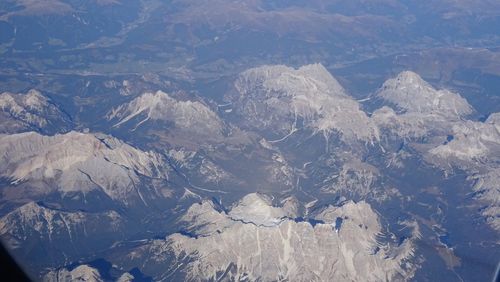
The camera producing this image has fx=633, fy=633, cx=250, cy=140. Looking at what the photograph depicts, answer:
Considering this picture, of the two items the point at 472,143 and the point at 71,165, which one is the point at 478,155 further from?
the point at 71,165

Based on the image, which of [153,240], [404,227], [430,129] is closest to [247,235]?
[153,240]

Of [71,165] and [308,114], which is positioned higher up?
[71,165]

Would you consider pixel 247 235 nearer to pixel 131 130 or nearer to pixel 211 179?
pixel 211 179

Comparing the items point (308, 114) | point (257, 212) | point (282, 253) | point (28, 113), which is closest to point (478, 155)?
point (308, 114)

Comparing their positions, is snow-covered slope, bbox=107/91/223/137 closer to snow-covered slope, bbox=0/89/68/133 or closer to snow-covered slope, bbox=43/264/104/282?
snow-covered slope, bbox=0/89/68/133

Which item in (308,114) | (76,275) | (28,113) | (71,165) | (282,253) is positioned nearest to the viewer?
(76,275)

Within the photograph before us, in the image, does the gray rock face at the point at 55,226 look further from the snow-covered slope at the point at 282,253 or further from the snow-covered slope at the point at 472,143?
the snow-covered slope at the point at 472,143

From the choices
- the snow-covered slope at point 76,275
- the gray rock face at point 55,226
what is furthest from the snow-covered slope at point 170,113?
the snow-covered slope at point 76,275
